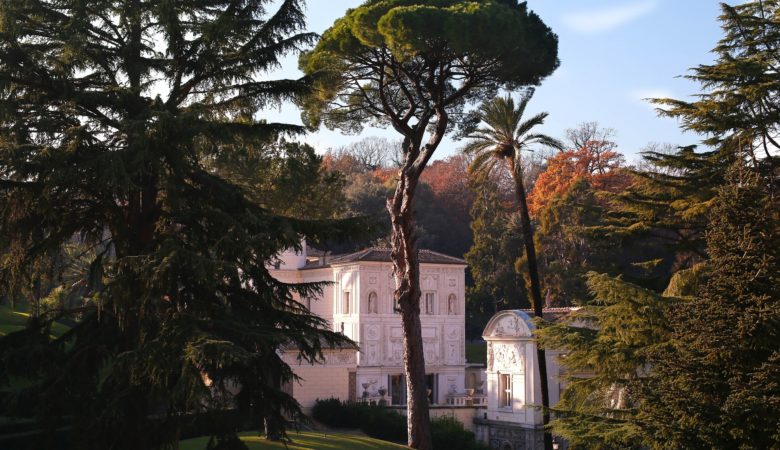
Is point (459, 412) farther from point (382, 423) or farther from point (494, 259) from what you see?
point (494, 259)

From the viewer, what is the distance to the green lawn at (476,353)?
164 ft

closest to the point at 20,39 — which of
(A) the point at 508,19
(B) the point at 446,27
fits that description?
(B) the point at 446,27

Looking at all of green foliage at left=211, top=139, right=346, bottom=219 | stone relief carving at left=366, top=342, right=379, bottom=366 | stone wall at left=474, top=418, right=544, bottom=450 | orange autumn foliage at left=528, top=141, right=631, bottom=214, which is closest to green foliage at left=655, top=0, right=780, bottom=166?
green foliage at left=211, top=139, right=346, bottom=219

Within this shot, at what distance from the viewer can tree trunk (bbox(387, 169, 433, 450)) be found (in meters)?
20.8

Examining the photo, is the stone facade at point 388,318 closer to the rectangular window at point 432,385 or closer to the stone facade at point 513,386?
the rectangular window at point 432,385

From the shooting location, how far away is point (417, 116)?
2291 centimetres

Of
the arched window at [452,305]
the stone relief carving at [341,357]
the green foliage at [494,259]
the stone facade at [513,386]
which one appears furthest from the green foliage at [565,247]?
the stone relief carving at [341,357]

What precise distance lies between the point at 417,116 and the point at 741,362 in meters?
12.0

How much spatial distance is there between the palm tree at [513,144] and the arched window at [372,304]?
16.8 metres

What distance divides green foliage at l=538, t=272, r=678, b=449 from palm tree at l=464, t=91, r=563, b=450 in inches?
251

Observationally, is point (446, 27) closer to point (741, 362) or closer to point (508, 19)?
point (508, 19)

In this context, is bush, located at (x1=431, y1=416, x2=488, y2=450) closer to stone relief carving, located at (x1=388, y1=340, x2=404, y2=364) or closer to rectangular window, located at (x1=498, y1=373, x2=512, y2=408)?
rectangular window, located at (x1=498, y1=373, x2=512, y2=408)

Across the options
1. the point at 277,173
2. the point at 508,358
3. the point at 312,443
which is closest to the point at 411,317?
the point at 312,443

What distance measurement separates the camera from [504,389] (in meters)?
32.1
